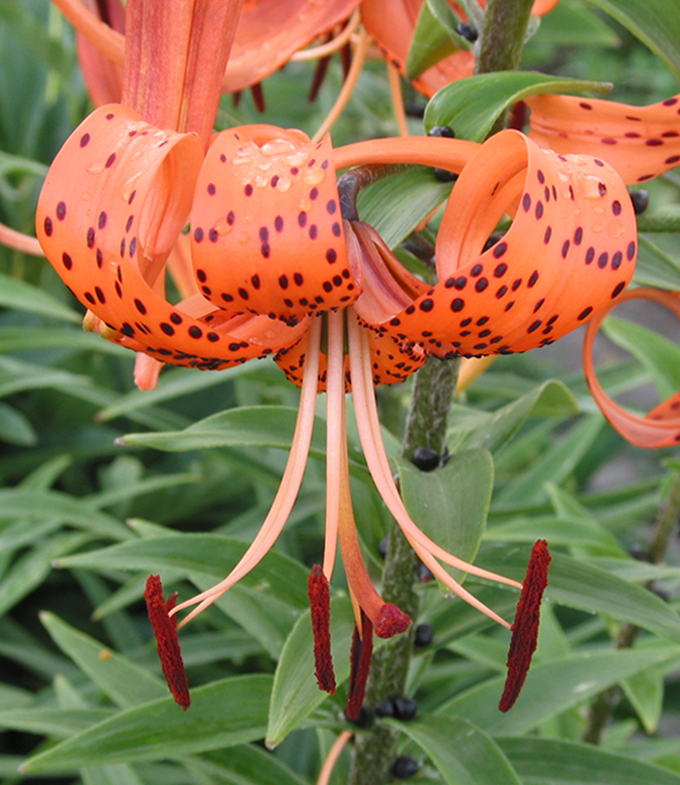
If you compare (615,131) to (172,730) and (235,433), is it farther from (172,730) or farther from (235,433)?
(172,730)

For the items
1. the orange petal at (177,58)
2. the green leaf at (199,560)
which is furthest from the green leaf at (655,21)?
the green leaf at (199,560)

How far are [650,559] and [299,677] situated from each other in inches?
22.9

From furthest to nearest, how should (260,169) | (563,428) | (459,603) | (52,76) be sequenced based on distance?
(563,428)
(52,76)
(459,603)
(260,169)

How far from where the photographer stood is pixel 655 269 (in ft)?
1.90

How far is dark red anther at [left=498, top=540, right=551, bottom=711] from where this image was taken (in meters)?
0.46

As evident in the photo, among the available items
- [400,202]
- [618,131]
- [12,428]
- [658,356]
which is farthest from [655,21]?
[12,428]

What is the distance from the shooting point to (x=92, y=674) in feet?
2.76

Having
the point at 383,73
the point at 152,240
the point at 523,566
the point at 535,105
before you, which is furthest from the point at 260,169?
the point at 383,73

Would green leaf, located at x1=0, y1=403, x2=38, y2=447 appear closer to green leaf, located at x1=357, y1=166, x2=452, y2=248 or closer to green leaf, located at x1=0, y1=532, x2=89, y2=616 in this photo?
green leaf, located at x1=0, y1=532, x2=89, y2=616

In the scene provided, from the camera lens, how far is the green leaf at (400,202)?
0.49m

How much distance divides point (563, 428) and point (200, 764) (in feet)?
7.47

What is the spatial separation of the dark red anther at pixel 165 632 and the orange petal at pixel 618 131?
1.16 ft

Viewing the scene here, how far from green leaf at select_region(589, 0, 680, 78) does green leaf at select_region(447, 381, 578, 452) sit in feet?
0.81

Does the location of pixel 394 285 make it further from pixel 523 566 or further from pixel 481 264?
pixel 523 566
